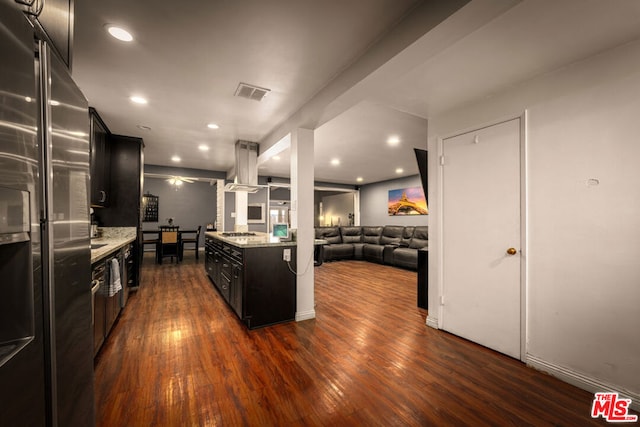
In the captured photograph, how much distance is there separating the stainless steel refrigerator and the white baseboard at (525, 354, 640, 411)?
9.62 ft

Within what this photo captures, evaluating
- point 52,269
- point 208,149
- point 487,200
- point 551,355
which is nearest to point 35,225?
point 52,269

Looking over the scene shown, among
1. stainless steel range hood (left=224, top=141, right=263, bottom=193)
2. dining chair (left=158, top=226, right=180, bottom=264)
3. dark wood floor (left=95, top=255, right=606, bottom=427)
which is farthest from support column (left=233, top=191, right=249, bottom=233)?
dark wood floor (left=95, top=255, right=606, bottom=427)

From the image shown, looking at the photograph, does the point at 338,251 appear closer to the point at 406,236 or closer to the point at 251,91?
the point at 406,236

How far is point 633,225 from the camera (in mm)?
1753

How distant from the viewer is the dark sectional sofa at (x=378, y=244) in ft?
21.0

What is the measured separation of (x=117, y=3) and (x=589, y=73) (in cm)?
319

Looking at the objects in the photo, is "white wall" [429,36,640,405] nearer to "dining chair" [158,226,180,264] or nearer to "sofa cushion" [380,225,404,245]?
"sofa cushion" [380,225,404,245]

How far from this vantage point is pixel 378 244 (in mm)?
7555

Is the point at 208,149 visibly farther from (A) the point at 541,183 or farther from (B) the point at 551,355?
(B) the point at 551,355

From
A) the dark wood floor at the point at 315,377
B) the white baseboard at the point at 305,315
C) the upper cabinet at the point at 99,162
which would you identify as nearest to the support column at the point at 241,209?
the upper cabinet at the point at 99,162

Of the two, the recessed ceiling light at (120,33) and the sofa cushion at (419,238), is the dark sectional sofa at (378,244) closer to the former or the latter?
the sofa cushion at (419,238)

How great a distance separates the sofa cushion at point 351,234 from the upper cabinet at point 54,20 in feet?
23.6

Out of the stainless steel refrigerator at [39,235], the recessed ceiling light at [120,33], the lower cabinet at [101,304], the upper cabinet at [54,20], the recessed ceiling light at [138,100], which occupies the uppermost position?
the recessed ceiling light at [138,100]

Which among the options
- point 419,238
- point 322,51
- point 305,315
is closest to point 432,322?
point 305,315
